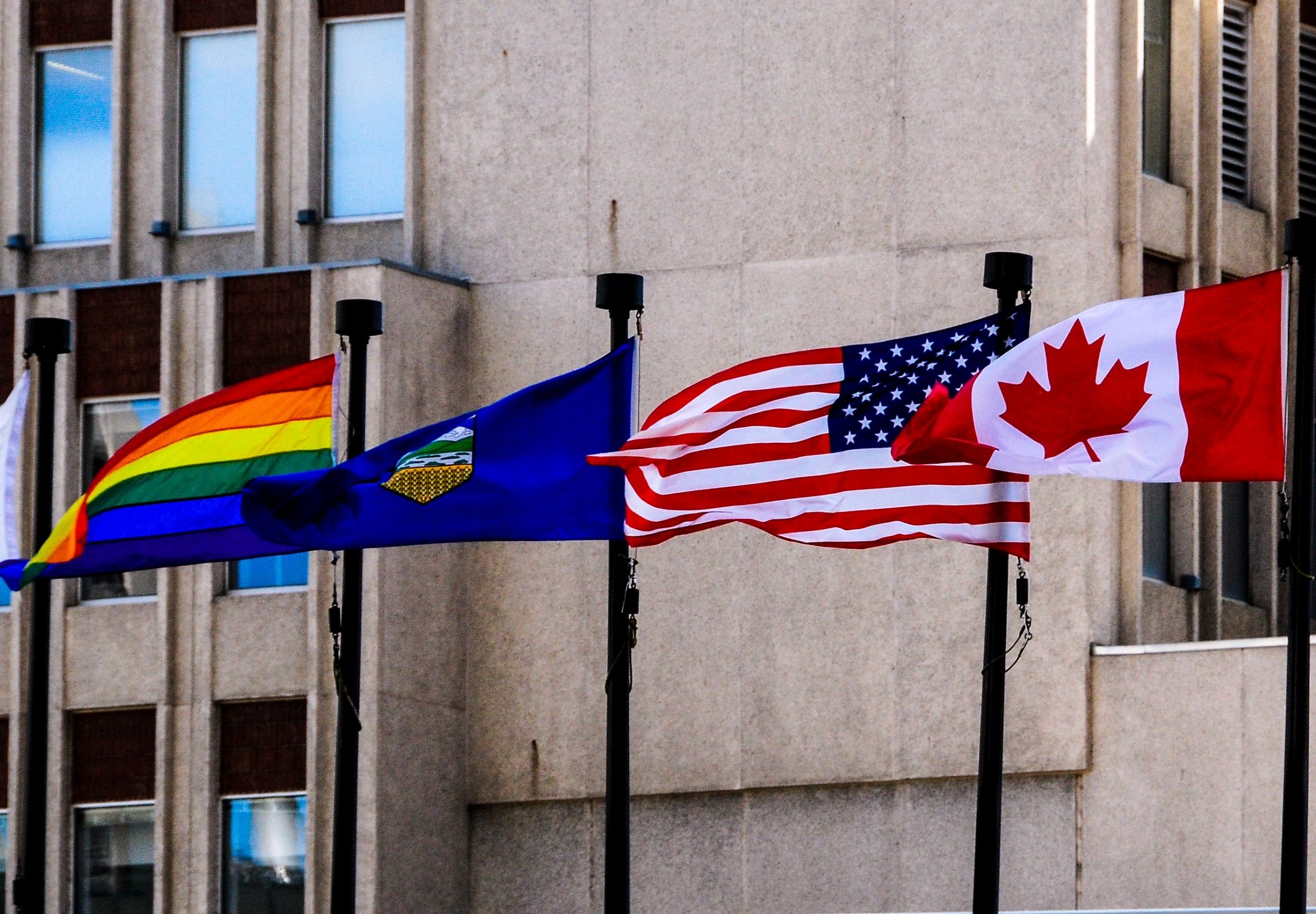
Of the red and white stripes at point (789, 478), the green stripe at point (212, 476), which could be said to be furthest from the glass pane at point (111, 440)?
the red and white stripes at point (789, 478)

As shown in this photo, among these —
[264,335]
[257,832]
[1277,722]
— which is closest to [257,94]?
[264,335]

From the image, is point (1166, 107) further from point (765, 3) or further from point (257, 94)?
point (257, 94)

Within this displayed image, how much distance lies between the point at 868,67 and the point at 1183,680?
697 centimetres

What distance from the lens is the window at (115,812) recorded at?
29.7m

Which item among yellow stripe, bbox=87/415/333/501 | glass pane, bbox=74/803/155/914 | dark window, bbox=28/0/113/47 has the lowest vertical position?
glass pane, bbox=74/803/155/914

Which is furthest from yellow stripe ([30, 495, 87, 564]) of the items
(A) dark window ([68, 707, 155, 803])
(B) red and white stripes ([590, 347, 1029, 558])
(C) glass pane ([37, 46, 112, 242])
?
(C) glass pane ([37, 46, 112, 242])

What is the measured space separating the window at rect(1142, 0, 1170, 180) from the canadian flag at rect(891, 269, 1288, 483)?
494 inches

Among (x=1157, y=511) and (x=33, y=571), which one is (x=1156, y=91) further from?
(x=33, y=571)

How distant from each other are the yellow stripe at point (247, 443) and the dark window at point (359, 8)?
10510 mm

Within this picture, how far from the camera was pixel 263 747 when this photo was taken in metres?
29.4

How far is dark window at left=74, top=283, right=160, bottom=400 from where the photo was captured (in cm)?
3042

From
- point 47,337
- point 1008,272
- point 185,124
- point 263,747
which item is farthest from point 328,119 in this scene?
point 1008,272

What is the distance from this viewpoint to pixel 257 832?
→ 96.4ft

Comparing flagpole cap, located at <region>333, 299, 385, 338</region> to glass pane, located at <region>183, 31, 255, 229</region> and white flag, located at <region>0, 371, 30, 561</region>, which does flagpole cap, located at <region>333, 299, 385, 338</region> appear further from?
glass pane, located at <region>183, 31, 255, 229</region>
